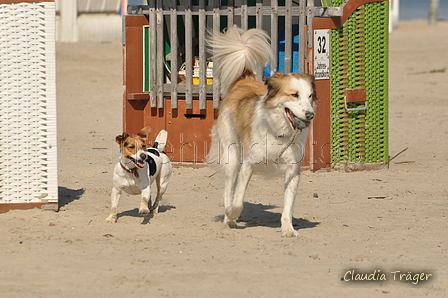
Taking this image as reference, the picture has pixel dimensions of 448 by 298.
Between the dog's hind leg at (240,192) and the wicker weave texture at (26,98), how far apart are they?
1.85 metres

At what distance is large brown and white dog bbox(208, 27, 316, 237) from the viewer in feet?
20.5

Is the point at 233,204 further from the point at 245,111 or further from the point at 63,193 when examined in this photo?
the point at 63,193

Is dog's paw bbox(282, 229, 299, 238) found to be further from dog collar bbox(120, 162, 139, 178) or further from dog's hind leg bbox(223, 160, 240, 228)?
dog collar bbox(120, 162, 139, 178)

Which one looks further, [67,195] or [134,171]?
[67,195]

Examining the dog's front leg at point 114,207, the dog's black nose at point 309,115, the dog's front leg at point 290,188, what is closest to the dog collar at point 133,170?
the dog's front leg at point 114,207

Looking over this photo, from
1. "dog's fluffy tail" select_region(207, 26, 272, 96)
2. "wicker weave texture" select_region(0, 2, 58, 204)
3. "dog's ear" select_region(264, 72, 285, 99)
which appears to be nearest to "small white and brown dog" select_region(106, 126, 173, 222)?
"wicker weave texture" select_region(0, 2, 58, 204)

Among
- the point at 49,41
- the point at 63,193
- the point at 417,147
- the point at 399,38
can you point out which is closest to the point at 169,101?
the point at 63,193

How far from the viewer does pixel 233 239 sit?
6230mm

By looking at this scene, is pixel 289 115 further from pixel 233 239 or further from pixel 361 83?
pixel 361 83

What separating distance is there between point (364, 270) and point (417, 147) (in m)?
7.10

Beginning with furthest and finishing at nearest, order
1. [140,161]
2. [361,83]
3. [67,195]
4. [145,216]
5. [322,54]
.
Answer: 1. [361,83]
2. [322,54]
3. [67,195]
4. [145,216]
5. [140,161]

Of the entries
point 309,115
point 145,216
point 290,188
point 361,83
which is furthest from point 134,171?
point 361,83

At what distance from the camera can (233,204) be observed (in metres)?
6.61

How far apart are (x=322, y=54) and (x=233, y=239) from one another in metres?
4.05
